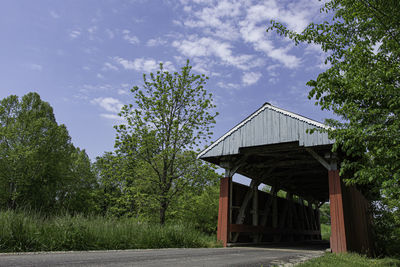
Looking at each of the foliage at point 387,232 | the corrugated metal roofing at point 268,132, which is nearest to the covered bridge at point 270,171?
the corrugated metal roofing at point 268,132

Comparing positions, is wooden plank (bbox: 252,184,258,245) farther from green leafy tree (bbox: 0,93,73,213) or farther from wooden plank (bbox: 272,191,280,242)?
green leafy tree (bbox: 0,93,73,213)

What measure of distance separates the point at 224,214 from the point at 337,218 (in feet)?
14.3

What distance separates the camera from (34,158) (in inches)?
1101

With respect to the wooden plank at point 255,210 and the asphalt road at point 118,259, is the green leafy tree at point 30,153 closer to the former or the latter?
the wooden plank at point 255,210

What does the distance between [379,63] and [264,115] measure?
5.65 m

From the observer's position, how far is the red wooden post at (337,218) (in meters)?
9.80

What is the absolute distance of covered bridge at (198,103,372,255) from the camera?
10414 mm

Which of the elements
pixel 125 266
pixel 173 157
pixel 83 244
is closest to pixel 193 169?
pixel 173 157

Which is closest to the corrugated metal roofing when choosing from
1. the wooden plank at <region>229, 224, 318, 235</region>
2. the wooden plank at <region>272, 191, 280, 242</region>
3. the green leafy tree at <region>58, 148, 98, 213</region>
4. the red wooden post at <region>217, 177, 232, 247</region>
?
the red wooden post at <region>217, 177, 232, 247</region>

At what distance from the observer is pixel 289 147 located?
1144 centimetres

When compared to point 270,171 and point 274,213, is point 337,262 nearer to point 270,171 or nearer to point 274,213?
point 270,171

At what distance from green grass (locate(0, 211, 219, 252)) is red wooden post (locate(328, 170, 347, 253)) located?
17.0ft

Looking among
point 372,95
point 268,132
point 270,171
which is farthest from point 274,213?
point 372,95

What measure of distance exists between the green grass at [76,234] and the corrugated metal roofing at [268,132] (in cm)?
422
